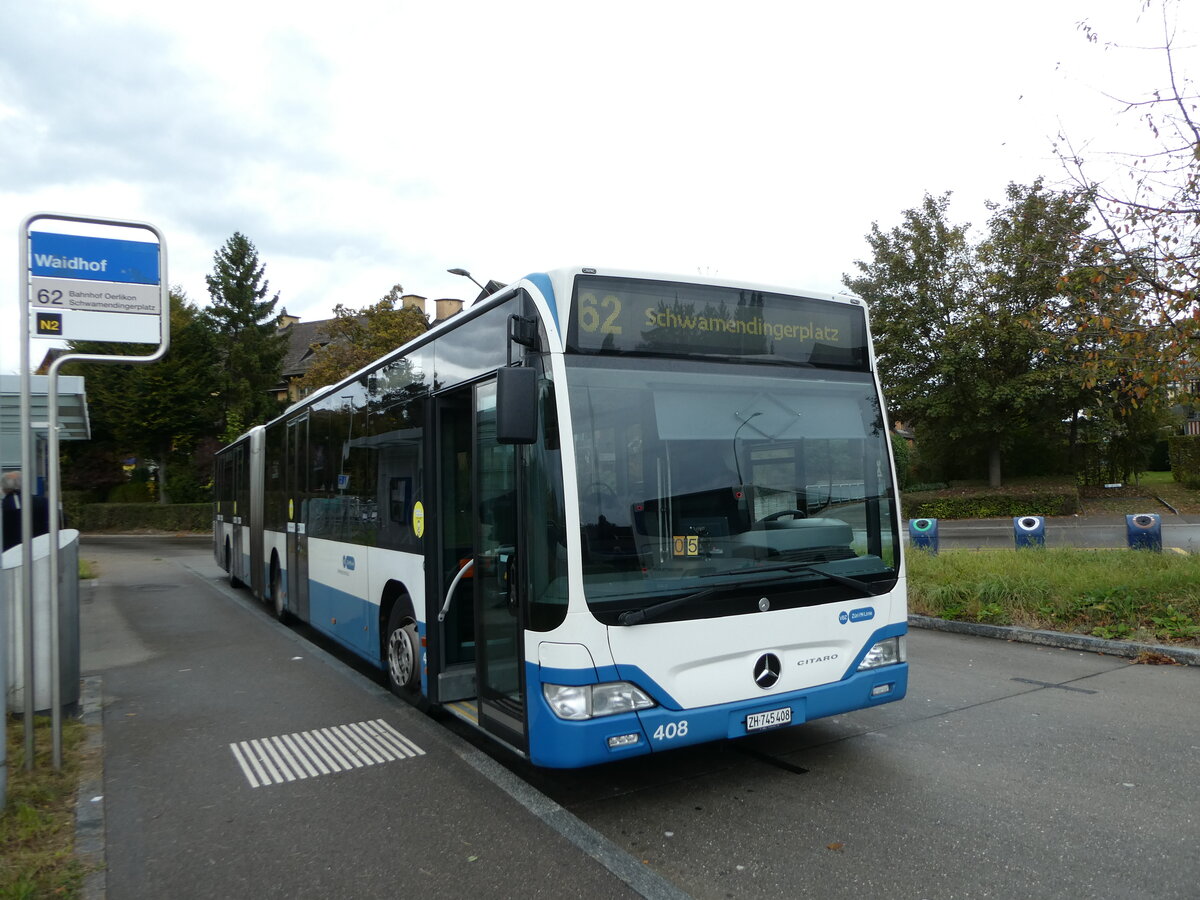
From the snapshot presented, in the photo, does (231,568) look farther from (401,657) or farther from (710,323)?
(710,323)

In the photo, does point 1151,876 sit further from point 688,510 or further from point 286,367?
point 286,367

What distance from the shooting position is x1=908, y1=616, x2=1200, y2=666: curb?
7695 millimetres

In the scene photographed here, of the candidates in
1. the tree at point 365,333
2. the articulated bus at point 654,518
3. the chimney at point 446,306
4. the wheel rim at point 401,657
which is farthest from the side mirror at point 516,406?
the chimney at point 446,306

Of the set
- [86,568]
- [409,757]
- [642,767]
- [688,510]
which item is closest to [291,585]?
[409,757]

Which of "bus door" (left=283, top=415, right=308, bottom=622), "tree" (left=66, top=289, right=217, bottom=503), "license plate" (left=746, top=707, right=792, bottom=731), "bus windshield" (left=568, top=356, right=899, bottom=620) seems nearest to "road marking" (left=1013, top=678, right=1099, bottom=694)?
"bus windshield" (left=568, top=356, right=899, bottom=620)

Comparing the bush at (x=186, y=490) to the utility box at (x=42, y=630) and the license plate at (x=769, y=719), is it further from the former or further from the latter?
the license plate at (x=769, y=719)

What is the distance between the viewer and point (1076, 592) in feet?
30.2

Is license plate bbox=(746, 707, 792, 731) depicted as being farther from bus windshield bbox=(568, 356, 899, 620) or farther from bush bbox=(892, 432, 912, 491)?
bush bbox=(892, 432, 912, 491)

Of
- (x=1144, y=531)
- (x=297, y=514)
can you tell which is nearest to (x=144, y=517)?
(x=297, y=514)

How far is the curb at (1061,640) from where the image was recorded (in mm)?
7695

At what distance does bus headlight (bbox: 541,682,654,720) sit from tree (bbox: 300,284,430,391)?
33.1 meters

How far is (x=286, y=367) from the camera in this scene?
2763 inches

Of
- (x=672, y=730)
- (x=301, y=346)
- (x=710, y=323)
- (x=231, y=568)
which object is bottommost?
(x=231, y=568)

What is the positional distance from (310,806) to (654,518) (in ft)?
8.29
